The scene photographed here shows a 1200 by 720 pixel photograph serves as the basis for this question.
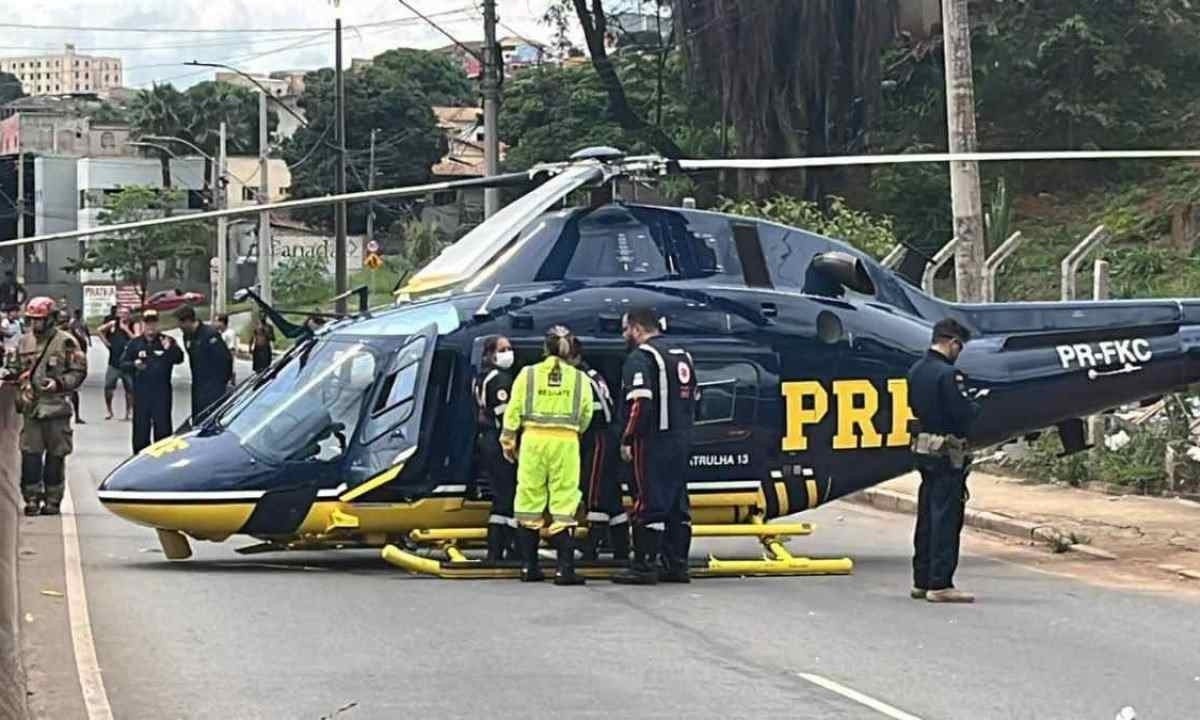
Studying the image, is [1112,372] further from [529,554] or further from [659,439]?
[529,554]

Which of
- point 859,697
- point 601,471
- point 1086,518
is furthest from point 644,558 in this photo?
point 1086,518

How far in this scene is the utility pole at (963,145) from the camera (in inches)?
729

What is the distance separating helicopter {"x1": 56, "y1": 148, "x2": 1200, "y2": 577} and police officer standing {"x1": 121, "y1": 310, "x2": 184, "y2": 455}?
469 cm

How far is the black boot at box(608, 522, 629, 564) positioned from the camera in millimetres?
12766

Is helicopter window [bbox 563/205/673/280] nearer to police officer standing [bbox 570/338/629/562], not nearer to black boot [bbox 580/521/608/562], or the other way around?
police officer standing [bbox 570/338/629/562]

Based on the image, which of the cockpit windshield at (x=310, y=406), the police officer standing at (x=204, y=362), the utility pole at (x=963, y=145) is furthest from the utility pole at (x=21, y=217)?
the cockpit windshield at (x=310, y=406)

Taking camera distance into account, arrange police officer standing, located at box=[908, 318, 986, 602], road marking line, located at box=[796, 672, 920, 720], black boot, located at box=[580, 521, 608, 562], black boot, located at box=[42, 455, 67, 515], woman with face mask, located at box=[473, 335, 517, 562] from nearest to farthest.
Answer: road marking line, located at box=[796, 672, 920, 720]
police officer standing, located at box=[908, 318, 986, 602]
woman with face mask, located at box=[473, 335, 517, 562]
black boot, located at box=[580, 521, 608, 562]
black boot, located at box=[42, 455, 67, 515]

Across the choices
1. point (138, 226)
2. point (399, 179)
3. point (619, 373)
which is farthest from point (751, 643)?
point (399, 179)

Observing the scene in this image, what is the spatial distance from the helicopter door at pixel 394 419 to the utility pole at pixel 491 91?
1753cm

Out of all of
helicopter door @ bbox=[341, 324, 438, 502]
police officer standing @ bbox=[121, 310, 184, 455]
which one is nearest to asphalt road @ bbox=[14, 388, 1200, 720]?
helicopter door @ bbox=[341, 324, 438, 502]

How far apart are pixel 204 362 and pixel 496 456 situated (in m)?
7.39

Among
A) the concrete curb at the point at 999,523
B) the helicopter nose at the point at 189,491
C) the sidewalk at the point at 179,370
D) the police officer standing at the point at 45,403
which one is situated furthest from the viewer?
the sidewalk at the point at 179,370

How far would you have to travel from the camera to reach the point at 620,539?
12.8m

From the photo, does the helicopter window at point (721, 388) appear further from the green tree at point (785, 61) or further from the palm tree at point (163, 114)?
the palm tree at point (163, 114)
